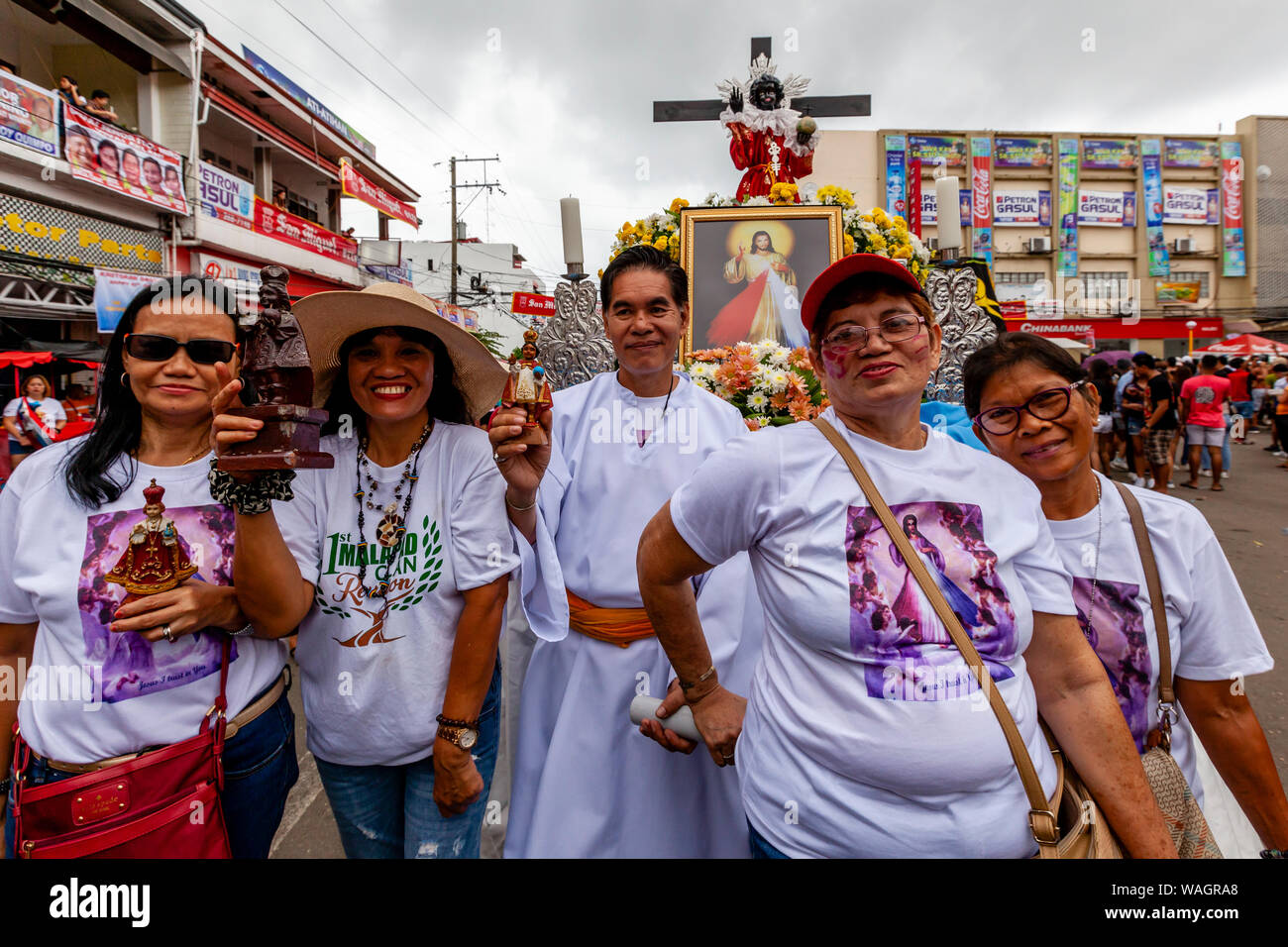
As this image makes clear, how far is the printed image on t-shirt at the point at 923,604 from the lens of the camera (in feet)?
4.20

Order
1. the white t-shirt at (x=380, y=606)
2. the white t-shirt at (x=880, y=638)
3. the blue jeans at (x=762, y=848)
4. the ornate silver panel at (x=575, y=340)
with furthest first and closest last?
the ornate silver panel at (x=575, y=340) < the white t-shirt at (x=380, y=606) < the blue jeans at (x=762, y=848) < the white t-shirt at (x=880, y=638)

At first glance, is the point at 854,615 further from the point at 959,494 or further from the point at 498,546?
the point at 498,546

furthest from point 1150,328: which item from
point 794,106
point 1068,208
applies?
point 794,106

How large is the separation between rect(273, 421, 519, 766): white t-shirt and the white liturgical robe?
304mm

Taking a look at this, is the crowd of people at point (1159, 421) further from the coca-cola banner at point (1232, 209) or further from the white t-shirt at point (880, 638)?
the coca-cola banner at point (1232, 209)

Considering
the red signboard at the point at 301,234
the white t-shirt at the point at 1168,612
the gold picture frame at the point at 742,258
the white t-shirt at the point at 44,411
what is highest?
the red signboard at the point at 301,234

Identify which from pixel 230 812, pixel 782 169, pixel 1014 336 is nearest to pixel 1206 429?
pixel 782 169

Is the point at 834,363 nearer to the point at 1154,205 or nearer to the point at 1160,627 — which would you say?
the point at 1160,627

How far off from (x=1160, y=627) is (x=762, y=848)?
3.56 ft

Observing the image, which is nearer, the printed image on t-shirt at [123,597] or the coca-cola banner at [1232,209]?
the printed image on t-shirt at [123,597]

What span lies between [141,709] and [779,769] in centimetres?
144

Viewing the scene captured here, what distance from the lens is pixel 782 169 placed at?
5680mm

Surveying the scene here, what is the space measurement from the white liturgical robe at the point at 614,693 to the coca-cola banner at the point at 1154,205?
122 ft

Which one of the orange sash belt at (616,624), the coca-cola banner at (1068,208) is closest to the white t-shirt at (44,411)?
the orange sash belt at (616,624)
